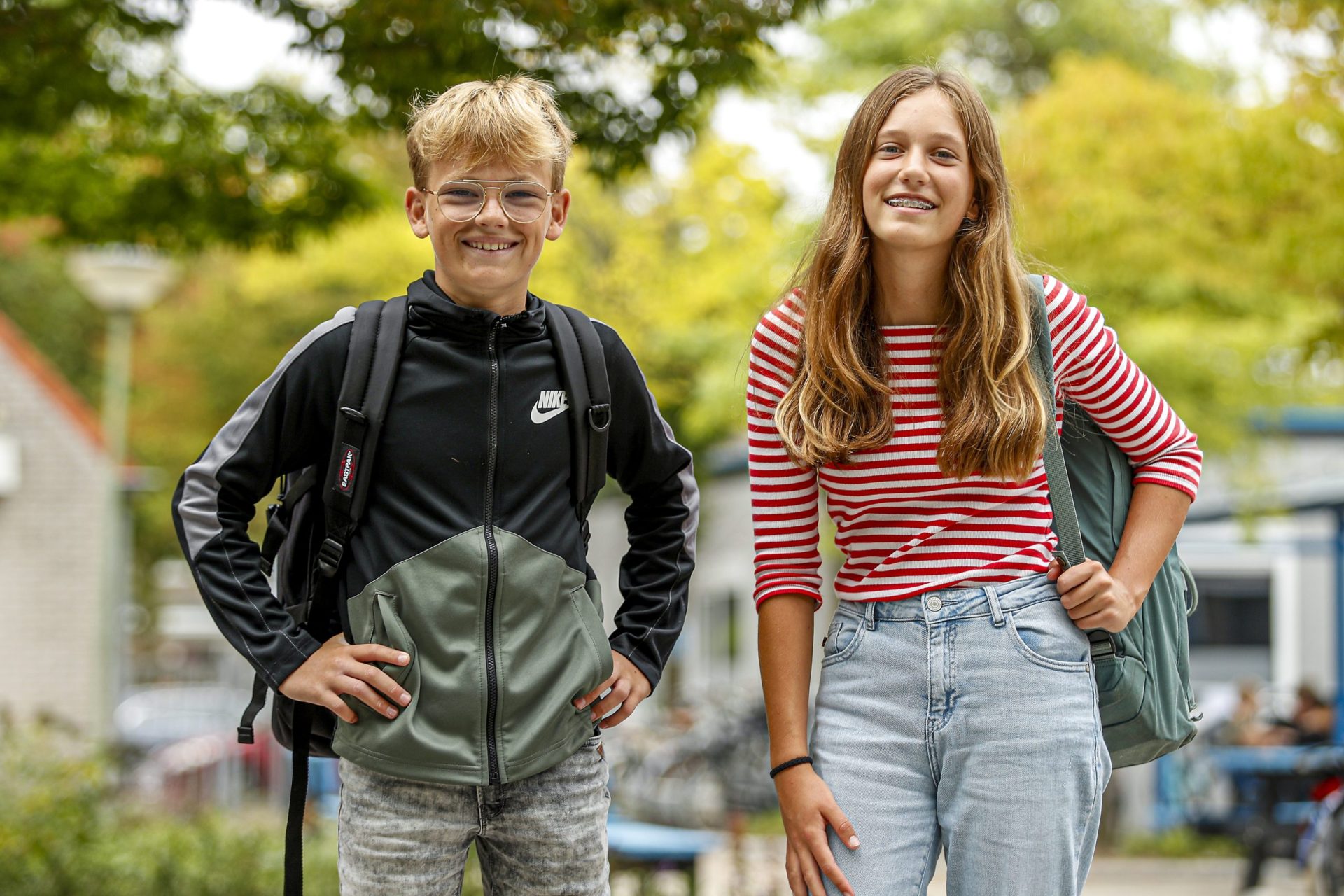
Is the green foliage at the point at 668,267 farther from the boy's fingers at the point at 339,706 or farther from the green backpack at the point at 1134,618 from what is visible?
the boy's fingers at the point at 339,706

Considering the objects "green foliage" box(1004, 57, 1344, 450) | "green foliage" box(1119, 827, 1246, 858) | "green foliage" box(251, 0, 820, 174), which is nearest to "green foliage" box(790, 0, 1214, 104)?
"green foliage" box(1004, 57, 1344, 450)

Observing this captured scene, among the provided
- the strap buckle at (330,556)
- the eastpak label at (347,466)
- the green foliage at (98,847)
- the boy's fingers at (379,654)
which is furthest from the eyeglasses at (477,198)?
the green foliage at (98,847)

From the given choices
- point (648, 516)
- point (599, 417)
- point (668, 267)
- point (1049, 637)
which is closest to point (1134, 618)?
point (1049, 637)

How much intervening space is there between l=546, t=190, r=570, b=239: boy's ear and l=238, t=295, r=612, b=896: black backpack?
5.5 inches

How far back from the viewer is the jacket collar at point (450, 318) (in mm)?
2484

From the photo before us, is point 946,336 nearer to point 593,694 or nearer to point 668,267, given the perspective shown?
point 593,694

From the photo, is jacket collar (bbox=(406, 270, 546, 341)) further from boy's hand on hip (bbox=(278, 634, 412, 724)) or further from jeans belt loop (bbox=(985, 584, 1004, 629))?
jeans belt loop (bbox=(985, 584, 1004, 629))

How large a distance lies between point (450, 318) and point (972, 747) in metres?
1.13

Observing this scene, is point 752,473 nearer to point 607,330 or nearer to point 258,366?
point 607,330

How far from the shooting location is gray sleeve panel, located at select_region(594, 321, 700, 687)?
265 cm

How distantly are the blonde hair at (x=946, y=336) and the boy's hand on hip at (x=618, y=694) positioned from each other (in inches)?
19.2

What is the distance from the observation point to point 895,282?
258cm

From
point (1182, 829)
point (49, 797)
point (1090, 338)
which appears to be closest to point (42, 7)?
point (1090, 338)

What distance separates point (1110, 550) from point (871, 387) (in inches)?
20.8
